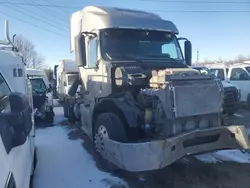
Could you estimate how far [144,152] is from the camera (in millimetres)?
3947

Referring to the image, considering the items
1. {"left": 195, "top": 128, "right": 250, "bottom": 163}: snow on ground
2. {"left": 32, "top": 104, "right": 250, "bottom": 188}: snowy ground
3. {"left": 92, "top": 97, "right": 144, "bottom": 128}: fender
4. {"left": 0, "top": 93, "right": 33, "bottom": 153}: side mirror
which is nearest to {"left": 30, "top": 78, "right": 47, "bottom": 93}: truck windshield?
{"left": 32, "top": 104, "right": 250, "bottom": 188}: snowy ground

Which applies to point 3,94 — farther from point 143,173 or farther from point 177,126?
point 143,173

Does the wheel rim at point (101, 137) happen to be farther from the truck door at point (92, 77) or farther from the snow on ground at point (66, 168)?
the truck door at point (92, 77)

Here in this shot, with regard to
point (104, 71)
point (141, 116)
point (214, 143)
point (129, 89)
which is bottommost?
point (214, 143)

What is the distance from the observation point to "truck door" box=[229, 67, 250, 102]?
12398mm

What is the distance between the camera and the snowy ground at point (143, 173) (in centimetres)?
Answer: 462

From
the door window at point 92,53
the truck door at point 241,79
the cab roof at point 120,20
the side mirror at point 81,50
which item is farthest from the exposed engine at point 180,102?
the truck door at point 241,79

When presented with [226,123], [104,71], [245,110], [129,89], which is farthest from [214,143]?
→ [245,110]

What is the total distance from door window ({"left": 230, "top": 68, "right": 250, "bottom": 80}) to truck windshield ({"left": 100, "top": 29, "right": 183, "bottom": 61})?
746 cm

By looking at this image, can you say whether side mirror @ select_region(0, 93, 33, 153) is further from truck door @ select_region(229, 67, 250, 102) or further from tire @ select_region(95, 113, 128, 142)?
truck door @ select_region(229, 67, 250, 102)

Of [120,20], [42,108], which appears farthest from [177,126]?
[42,108]

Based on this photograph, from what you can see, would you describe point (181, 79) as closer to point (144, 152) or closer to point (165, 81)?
point (165, 81)

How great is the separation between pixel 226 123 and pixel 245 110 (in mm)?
8480

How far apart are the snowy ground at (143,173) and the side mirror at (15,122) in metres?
2.61
